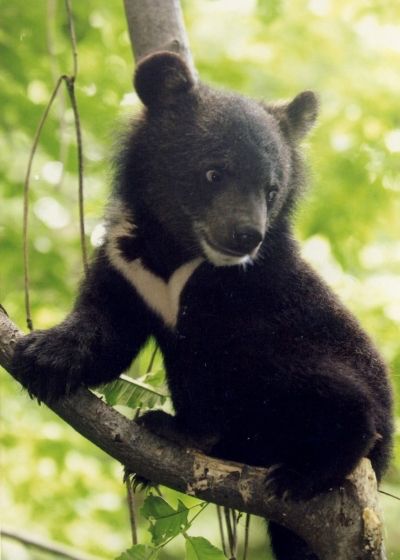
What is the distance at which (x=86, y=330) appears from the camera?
4.71 m

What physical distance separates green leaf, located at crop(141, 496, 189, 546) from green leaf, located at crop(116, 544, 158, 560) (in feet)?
0.35

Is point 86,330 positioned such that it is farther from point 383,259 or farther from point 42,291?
point 383,259

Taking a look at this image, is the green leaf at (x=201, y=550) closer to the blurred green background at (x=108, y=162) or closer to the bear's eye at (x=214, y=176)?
the blurred green background at (x=108, y=162)

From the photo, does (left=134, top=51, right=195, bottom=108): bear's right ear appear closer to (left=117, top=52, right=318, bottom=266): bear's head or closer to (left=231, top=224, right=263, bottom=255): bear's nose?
(left=117, top=52, right=318, bottom=266): bear's head

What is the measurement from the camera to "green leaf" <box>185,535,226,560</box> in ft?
13.1

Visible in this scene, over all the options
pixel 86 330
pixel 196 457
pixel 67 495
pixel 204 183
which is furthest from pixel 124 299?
pixel 67 495

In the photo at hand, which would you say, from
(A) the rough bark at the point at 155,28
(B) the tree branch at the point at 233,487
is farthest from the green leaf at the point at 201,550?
(A) the rough bark at the point at 155,28

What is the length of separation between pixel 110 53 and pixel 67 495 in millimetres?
4717

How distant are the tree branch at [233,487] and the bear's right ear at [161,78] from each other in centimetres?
187

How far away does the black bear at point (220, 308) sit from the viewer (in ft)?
14.6

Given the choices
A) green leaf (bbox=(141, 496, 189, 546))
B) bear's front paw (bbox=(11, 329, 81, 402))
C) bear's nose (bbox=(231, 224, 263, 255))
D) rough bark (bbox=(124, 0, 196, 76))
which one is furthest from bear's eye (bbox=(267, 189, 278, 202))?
green leaf (bbox=(141, 496, 189, 546))

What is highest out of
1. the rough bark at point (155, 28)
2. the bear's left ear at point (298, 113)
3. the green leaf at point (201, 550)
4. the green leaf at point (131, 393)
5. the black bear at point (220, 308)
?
the rough bark at point (155, 28)

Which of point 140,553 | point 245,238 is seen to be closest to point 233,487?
point 140,553

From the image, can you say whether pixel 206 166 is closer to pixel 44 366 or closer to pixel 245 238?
pixel 245 238
